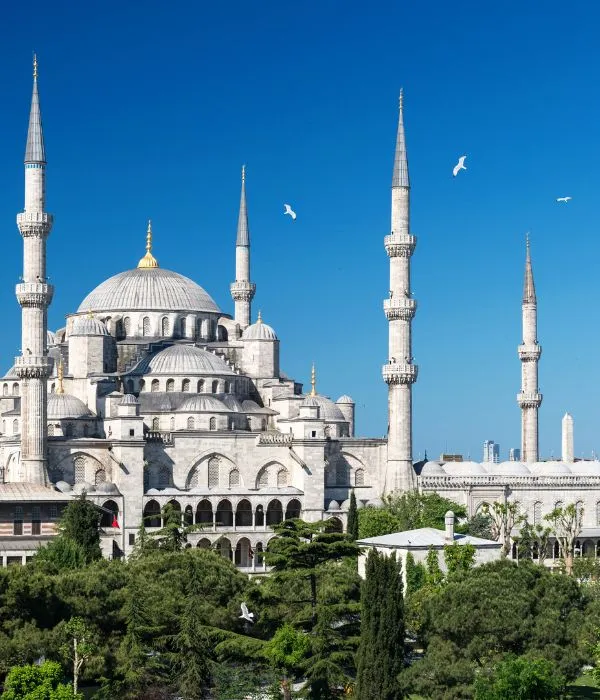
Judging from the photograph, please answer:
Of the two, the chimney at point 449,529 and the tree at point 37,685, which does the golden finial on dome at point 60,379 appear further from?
the tree at point 37,685

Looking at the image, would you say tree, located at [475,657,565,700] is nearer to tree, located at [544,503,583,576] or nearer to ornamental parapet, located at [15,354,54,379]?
tree, located at [544,503,583,576]

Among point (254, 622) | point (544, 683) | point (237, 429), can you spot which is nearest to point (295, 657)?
point (254, 622)

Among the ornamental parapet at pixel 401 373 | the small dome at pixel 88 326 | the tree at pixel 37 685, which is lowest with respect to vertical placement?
the tree at pixel 37 685

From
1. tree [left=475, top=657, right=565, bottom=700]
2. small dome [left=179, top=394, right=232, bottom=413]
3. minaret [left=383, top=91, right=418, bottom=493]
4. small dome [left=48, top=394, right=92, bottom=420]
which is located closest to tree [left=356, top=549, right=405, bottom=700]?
tree [left=475, top=657, right=565, bottom=700]

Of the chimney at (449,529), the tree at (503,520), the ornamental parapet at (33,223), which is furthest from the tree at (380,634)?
the ornamental parapet at (33,223)

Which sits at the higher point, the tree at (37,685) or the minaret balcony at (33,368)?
the minaret balcony at (33,368)

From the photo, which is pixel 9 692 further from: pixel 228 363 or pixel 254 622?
pixel 228 363
